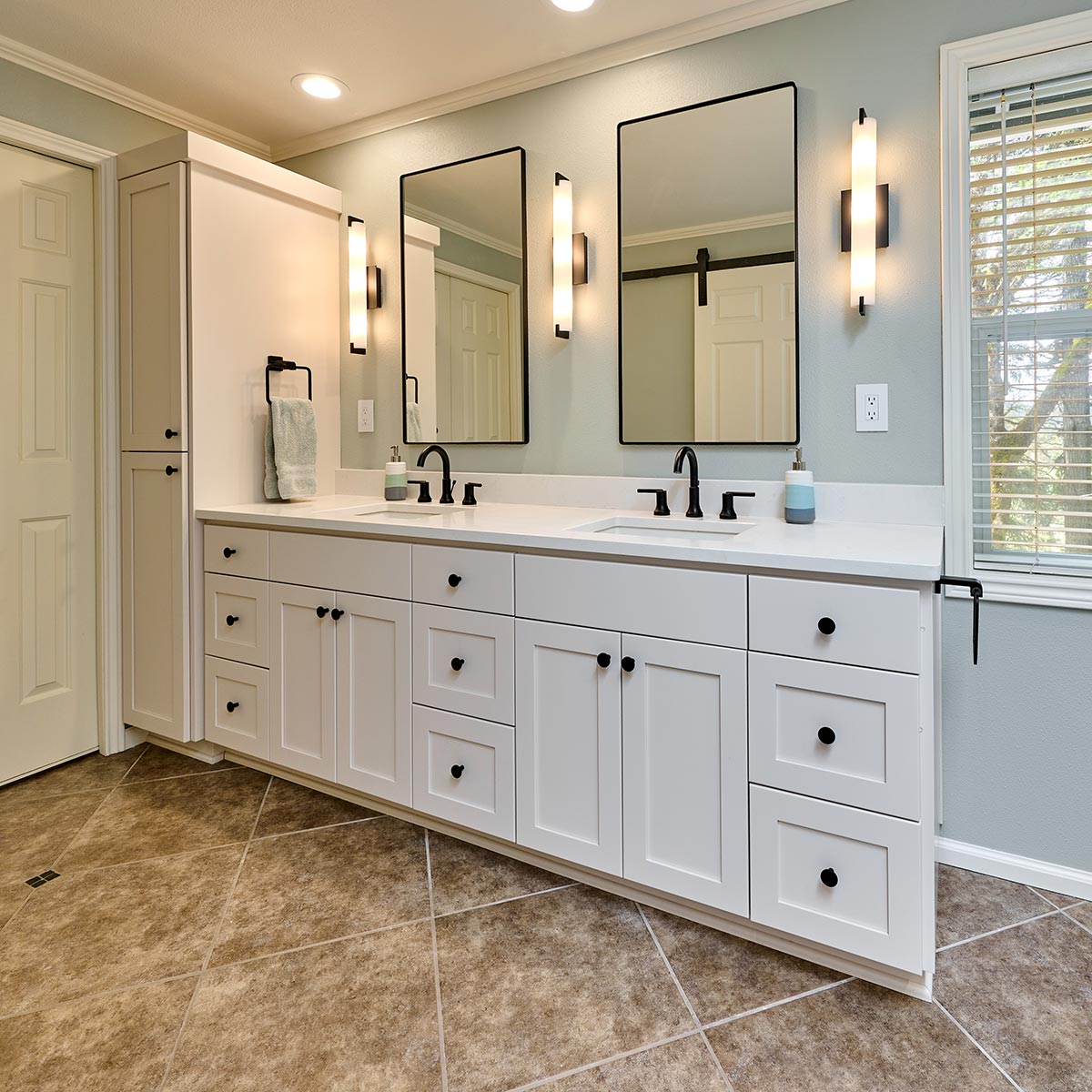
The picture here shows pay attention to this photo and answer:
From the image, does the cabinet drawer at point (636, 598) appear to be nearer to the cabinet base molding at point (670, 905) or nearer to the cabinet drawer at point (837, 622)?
the cabinet drawer at point (837, 622)

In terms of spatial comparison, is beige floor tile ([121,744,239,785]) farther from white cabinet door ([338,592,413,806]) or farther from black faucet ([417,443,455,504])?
black faucet ([417,443,455,504])

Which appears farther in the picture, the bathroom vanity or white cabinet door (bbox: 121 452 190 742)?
white cabinet door (bbox: 121 452 190 742)

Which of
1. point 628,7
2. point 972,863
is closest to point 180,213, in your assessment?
point 628,7

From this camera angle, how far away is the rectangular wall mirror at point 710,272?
2.03m

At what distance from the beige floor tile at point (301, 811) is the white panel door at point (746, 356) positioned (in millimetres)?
1546

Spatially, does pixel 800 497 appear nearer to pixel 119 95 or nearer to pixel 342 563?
pixel 342 563

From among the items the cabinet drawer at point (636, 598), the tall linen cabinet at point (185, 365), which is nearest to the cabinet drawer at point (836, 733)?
the cabinet drawer at point (636, 598)

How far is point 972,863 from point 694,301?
1690 millimetres

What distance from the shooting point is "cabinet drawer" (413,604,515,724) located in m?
1.81

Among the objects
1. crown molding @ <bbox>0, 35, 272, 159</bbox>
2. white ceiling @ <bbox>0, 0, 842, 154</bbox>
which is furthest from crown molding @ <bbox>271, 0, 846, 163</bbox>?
crown molding @ <bbox>0, 35, 272, 159</bbox>

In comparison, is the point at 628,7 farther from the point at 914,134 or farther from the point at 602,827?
the point at 602,827

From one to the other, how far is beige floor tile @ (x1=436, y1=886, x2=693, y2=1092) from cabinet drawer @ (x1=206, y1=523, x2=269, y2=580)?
1203mm

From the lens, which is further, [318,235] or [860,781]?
[318,235]

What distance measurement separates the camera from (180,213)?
2.32m
